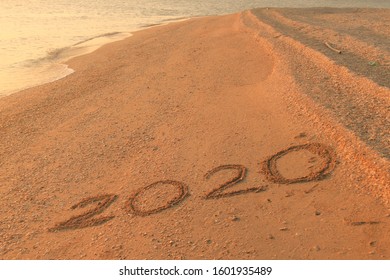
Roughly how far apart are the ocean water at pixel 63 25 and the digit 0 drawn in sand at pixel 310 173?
5424 millimetres

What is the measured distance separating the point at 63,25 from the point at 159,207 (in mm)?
12914

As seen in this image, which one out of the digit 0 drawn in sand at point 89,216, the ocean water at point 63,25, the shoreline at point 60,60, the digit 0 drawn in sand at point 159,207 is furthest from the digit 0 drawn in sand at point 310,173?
the ocean water at point 63,25

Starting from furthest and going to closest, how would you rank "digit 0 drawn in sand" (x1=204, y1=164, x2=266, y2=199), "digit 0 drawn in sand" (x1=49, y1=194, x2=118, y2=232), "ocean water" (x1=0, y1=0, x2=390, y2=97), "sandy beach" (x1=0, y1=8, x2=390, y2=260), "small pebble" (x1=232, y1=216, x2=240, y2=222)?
"ocean water" (x1=0, y1=0, x2=390, y2=97) → "digit 0 drawn in sand" (x1=204, y1=164, x2=266, y2=199) → "digit 0 drawn in sand" (x1=49, y1=194, x2=118, y2=232) → "small pebble" (x1=232, y1=216, x2=240, y2=222) → "sandy beach" (x1=0, y1=8, x2=390, y2=260)

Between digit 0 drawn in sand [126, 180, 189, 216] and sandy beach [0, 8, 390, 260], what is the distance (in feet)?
0.04

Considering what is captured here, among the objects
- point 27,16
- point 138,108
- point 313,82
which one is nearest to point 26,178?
point 138,108

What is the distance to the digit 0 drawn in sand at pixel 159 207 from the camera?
3.42 m

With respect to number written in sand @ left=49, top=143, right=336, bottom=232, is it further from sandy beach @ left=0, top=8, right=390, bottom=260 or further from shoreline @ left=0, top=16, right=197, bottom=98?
shoreline @ left=0, top=16, right=197, bottom=98

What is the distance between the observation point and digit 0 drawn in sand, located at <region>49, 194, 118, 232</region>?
334 cm

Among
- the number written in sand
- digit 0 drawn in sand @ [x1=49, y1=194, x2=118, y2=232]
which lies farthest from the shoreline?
the number written in sand

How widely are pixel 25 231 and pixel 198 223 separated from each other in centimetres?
134

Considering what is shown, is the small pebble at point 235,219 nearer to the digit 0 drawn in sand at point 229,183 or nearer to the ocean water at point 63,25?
the digit 0 drawn in sand at point 229,183

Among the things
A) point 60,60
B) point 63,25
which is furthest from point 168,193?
point 63,25

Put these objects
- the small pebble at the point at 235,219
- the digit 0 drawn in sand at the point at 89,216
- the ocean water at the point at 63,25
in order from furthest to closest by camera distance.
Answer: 1. the ocean water at the point at 63,25
2. the digit 0 drawn in sand at the point at 89,216
3. the small pebble at the point at 235,219

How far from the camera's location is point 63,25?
1482 centimetres
